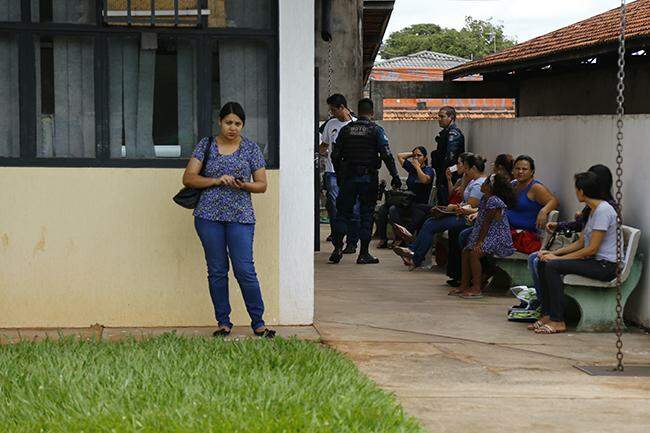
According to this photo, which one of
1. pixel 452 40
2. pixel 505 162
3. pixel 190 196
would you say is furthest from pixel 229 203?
pixel 452 40

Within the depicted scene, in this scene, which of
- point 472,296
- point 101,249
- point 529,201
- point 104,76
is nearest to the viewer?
point 101,249

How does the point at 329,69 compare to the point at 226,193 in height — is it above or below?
above

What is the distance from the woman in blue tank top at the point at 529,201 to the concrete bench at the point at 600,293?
1979 mm

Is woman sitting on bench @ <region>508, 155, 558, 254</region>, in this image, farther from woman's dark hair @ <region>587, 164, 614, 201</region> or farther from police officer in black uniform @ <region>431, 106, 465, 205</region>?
police officer in black uniform @ <region>431, 106, 465, 205</region>

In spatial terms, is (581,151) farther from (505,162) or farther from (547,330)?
(547,330)

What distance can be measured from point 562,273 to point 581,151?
2.38 metres

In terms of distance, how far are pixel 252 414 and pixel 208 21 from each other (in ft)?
14.3

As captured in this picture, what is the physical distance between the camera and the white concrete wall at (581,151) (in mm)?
10562

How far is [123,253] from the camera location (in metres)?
9.98

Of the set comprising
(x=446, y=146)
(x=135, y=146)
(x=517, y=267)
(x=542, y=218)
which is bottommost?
(x=517, y=267)

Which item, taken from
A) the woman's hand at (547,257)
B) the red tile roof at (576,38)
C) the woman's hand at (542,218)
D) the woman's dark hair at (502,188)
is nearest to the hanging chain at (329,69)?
the red tile roof at (576,38)

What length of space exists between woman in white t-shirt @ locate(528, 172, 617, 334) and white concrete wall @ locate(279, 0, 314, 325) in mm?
1931

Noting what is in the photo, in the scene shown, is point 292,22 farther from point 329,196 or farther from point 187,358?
point 329,196

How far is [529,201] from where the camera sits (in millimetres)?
12609
